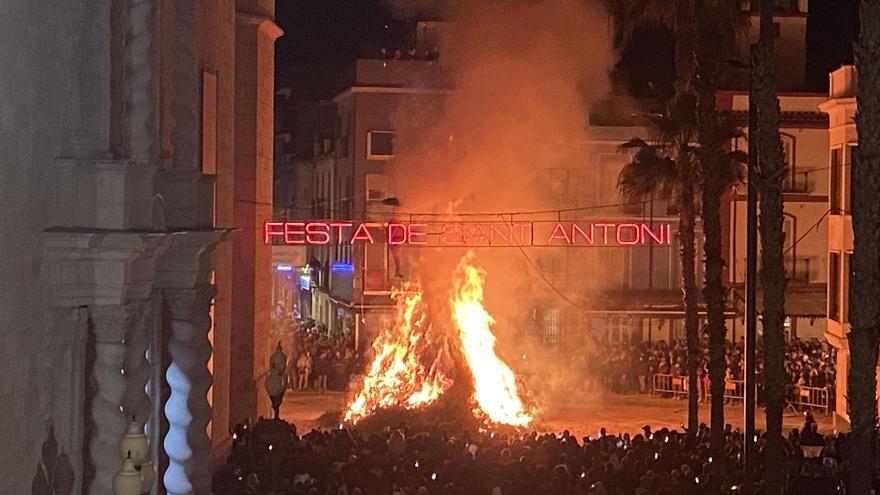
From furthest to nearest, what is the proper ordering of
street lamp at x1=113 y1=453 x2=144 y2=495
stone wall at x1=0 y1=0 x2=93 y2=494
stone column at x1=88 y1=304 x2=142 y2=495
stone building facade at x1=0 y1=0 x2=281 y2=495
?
1. stone column at x1=88 y1=304 x2=142 y2=495
2. stone building facade at x1=0 y1=0 x2=281 y2=495
3. stone wall at x1=0 y1=0 x2=93 y2=494
4. street lamp at x1=113 y1=453 x2=144 y2=495

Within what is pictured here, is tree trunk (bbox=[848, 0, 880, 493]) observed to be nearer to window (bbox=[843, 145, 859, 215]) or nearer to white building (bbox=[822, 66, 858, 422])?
white building (bbox=[822, 66, 858, 422])

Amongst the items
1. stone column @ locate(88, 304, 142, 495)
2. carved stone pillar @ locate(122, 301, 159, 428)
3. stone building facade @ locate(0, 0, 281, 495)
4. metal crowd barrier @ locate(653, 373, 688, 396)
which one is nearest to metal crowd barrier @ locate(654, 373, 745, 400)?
metal crowd barrier @ locate(653, 373, 688, 396)

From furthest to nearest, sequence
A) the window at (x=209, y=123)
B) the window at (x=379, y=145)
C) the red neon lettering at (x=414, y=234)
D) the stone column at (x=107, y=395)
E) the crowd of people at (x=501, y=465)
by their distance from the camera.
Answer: the window at (x=379, y=145)
the red neon lettering at (x=414, y=234)
the window at (x=209, y=123)
the crowd of people at (x=501, y=465)
the stone column at (x=107, y=395)

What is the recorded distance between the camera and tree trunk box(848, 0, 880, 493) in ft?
45.3

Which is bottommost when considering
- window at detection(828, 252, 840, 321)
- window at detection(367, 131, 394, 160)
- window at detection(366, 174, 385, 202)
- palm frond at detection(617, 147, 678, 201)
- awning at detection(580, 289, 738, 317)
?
awning at detection(580, 289, 738, 317)

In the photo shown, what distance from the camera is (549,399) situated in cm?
3400

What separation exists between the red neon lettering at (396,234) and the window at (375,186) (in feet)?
31.9

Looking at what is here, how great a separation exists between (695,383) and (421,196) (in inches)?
403

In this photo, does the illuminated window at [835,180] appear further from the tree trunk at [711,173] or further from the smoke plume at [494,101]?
the tree trunk at [711,173]

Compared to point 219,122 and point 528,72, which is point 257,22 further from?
point 528,72

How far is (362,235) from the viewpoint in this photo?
34125 mm

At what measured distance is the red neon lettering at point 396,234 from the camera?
32.1 metres

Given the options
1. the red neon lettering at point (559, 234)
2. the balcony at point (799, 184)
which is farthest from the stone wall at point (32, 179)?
the balcony at point (799, 184)

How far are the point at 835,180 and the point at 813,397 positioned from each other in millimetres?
5700
